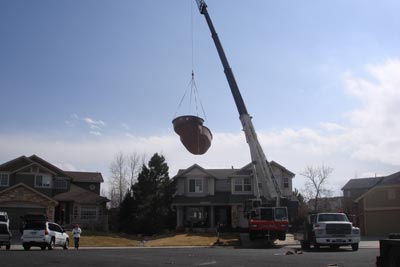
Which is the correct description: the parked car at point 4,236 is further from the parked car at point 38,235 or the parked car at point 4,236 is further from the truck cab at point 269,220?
the truck cab at point 269,220

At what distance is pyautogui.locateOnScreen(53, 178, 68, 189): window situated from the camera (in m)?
51.8

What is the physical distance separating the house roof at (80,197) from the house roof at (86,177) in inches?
150

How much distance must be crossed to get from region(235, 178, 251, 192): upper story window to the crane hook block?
23712 mm

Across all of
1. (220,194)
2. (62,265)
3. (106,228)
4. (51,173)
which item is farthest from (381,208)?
(62,265)

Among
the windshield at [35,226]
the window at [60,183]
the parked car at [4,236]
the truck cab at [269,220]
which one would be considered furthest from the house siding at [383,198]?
the parked car at [4,236]

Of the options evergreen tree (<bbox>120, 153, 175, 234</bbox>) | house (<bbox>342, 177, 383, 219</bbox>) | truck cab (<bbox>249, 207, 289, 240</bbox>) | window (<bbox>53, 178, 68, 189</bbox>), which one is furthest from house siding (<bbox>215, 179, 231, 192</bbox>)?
house (<bbox>342, 177, 383, 219</bbox>)

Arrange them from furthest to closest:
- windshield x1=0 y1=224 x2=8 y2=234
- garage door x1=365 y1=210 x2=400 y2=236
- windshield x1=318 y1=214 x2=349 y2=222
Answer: garage door x1=365 y1=210 x2=400 y2=236 < windshield x1=0 y1=224 x2=8 y2=234 < windshield x1=318 y1=214 x2=349 y2=222

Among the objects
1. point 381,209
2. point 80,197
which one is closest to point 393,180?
point 381,209

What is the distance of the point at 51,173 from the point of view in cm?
5078

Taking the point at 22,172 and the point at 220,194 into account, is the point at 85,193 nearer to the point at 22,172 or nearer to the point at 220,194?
the point at 22,172

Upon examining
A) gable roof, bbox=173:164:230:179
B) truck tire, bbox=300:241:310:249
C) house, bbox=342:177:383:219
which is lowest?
truck tire, bbox=300:241:310:249

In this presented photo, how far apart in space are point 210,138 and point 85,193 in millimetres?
28373

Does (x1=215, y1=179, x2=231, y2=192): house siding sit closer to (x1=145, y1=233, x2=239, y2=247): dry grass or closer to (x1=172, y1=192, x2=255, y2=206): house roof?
(x1=172, y1=192, x2=255, y2=206): house roof

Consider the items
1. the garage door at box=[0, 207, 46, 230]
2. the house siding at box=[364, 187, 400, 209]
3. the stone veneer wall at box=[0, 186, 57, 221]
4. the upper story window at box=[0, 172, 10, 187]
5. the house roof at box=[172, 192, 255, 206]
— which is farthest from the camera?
the upper story window at box=[0, 172, 10, 187]
